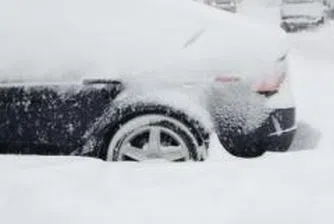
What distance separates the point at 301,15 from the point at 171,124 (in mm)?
18768

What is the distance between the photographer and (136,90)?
4.79 metres

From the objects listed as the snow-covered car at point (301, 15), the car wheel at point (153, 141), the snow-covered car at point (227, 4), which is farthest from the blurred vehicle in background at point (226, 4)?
the car wheel at point (153, 141)

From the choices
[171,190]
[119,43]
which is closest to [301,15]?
[119,43]

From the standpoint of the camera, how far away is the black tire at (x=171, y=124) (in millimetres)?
4781

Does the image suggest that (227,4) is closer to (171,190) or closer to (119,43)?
(119,43)

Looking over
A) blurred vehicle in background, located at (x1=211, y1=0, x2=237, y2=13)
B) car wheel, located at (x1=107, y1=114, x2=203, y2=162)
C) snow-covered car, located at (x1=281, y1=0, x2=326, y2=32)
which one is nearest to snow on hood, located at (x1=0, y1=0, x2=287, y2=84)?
car wheel, located at (x1=107, y1=114, x2=203, y2=162)

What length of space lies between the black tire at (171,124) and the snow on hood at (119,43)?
23 cm

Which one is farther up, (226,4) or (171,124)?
(171,124)

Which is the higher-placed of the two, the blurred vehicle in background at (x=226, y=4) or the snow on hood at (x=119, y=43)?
the snow on hood at (x=119, y=43)

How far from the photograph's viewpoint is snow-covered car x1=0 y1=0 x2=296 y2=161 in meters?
4.77

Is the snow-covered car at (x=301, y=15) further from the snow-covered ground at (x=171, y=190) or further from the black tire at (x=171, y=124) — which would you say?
the snow-covered ground at (x=171, y=190)

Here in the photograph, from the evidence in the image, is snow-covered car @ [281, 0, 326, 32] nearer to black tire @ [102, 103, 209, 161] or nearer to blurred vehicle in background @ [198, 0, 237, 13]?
blurred vehicle in background @ [198, 0, 237, 13]

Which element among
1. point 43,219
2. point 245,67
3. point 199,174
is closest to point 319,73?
Answer: point 245,67

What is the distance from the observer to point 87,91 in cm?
479
